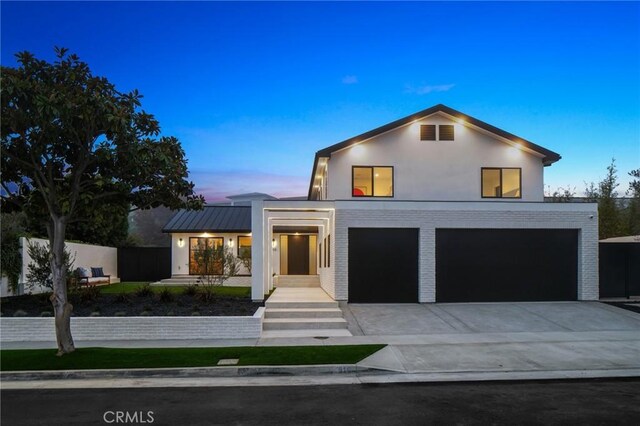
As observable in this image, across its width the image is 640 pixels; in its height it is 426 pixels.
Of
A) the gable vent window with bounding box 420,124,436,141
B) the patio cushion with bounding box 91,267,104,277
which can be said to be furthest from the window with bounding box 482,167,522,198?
the patio cushion with bounding box 91,267,104,277

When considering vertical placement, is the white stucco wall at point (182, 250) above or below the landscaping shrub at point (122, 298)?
above

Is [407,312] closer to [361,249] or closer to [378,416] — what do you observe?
[361,249]

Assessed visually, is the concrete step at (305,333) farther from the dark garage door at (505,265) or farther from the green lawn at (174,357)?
the dark garage door at (505,265)

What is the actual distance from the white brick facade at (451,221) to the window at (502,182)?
7.95 feet

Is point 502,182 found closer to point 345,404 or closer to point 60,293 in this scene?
point 345,404

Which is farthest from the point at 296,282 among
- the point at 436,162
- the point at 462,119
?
the point at 462,119

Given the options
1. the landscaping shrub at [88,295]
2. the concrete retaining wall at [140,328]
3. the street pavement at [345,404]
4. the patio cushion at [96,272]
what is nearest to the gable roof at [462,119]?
the concrete retaining wall at [140,328]

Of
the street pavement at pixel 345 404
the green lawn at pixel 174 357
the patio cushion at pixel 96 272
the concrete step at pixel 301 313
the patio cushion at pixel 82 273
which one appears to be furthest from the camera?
the patio cushion at pixel 96 272

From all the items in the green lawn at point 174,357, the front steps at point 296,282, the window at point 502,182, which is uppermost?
the window at point 502,182

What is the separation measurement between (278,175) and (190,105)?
1096 inches

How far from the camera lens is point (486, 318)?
1483cm

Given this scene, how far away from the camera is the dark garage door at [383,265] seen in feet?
56.7

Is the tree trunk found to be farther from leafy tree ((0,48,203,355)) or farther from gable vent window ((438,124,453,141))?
gable vent window ((438,124,453,141))

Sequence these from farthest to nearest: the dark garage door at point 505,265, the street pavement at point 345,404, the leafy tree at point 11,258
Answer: the leafy tree at point 11,258, the dark garage door at point 505,265, the street pavement at point 345,404
